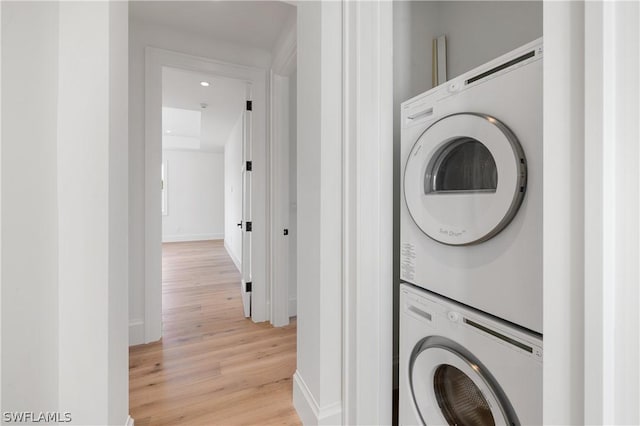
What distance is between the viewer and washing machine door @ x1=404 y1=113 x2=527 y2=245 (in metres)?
0.81

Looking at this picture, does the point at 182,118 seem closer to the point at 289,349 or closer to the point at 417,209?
the point at 289,349

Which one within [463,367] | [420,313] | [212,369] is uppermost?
[420,313]

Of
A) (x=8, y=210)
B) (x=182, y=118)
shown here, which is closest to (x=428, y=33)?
(x=8, y=210)

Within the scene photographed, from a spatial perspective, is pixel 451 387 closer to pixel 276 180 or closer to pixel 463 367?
pixel 463 367

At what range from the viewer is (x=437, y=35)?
187cm

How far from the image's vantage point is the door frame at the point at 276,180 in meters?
2.36

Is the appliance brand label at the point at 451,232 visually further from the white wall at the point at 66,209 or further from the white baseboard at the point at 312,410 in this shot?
the white wall at the point at 66,209

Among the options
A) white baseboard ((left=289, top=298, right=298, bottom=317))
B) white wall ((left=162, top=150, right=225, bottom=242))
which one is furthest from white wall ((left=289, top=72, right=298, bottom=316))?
white wall ((left=162, top=150, right=225, bottom=242))

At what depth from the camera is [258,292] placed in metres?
2.50

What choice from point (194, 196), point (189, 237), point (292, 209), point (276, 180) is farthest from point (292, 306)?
point (194, 196)

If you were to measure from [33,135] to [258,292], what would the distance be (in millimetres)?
1912

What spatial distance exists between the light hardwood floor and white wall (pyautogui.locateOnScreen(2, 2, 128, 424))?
529 millimetres

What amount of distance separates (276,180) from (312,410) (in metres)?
1.67

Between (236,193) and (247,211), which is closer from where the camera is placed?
(247,211)
